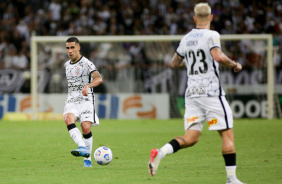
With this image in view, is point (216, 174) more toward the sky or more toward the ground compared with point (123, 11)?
more toward the ground

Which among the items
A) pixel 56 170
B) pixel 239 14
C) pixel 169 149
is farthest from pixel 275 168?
pixel 239 14

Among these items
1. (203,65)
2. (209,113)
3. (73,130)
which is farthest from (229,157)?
(73,130)

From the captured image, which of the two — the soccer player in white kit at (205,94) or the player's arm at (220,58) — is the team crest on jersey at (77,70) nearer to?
the soccer player in white kit at (205,94)

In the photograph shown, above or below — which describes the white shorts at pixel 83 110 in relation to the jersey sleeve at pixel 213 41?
below

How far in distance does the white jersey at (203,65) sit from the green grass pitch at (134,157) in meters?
1.29

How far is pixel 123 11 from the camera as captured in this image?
95.5 ft

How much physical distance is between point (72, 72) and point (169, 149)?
141 inches

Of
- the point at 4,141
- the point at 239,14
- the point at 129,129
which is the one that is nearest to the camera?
the point at 4,141

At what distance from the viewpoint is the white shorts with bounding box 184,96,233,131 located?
750 centimetres

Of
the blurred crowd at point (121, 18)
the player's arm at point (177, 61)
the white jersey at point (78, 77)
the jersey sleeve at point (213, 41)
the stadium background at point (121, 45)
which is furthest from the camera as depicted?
the blurred crowd at point (121, 18)

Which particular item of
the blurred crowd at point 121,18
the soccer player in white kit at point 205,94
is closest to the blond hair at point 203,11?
the soccer player in white kit at point 205,94

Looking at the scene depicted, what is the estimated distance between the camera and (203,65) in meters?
7.62

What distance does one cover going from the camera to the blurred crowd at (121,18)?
27.5m

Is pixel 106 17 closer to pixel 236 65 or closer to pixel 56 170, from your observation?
pixel 56 170
